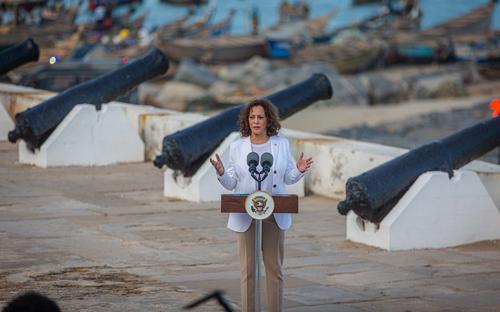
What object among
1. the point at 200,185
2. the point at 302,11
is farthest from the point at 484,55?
the point at 200,185

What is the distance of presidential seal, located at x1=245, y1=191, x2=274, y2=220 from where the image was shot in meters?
7.56

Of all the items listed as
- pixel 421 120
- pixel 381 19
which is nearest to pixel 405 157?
pixel 421 120

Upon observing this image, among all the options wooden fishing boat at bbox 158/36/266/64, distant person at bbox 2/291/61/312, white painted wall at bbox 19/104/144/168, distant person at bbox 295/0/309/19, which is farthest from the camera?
distant person at bbox 295/0/309/19

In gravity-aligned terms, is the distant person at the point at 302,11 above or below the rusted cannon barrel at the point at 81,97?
above

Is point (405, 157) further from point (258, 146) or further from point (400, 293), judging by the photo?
point (258, 146)

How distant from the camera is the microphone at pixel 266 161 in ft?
25.3

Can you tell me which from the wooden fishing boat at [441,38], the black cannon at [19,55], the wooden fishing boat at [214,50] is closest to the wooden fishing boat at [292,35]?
the wooden fishing boat at [214,50]

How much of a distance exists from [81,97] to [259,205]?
8542 millimetres

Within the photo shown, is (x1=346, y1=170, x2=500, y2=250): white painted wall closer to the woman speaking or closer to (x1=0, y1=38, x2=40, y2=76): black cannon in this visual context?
the woman speaking

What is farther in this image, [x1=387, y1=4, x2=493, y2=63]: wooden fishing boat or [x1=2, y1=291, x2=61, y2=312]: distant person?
[x1=387, y1=4, x2=493, y2=63]: wooden fishing boat

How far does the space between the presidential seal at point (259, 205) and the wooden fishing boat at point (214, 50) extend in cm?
5438

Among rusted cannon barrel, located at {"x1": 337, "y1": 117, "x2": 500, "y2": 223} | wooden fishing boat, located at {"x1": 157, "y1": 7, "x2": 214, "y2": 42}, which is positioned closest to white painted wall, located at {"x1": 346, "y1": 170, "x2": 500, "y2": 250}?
rusted cannon barrel, located at {"x1": 337, "y1": 117, "x2": 500, "y2": 223}

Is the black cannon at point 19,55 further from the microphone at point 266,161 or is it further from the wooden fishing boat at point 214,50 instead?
the wooden fishing boat at point 214,50

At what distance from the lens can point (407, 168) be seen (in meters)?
11.2
